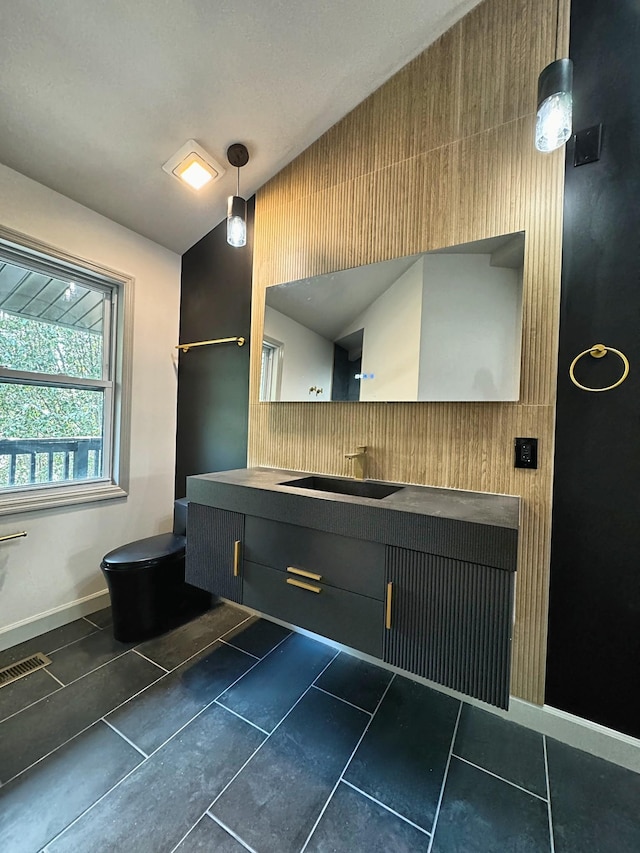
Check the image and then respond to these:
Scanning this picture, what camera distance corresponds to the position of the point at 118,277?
212 cm

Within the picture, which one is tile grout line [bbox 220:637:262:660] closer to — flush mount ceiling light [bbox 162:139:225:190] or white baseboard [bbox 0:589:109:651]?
white baseboard [bbox 0:589:109:651]

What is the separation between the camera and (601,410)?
48.8 inches

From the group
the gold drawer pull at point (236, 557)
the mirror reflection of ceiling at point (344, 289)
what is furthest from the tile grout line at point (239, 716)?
the mirror reflection of ceiling at point (344, 289)

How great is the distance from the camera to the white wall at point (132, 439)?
174 centimetres

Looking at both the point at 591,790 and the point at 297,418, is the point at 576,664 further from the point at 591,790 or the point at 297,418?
the point at 297,418

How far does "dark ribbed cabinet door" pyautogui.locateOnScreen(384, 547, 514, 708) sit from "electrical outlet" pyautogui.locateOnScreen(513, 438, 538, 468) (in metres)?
0.59

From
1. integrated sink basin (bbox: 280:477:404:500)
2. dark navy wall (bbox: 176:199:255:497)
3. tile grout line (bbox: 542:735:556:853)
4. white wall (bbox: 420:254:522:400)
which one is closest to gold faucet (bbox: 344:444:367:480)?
integrated sink basin (bbox: 280:477:404:500)

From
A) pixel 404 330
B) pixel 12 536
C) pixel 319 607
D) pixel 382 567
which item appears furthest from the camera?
pixel 12 536

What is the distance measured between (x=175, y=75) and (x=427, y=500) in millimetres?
2033

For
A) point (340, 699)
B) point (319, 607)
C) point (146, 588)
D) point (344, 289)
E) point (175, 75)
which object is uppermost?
point (175, 75)

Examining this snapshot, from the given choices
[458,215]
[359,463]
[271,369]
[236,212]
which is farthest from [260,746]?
[236,212]

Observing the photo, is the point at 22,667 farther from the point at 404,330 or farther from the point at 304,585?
the point at 404,330

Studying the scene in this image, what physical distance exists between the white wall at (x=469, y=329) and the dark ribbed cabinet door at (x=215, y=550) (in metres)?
1.03

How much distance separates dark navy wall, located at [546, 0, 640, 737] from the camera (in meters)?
1.20
